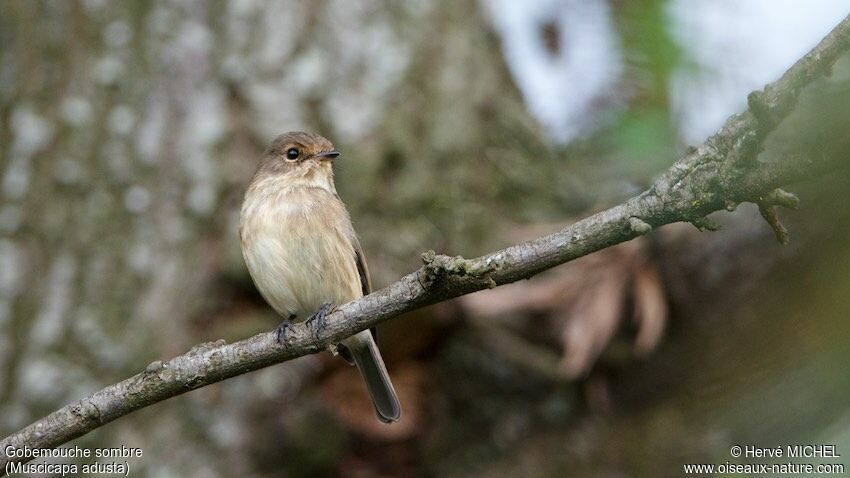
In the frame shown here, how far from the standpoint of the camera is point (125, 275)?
5.23 m

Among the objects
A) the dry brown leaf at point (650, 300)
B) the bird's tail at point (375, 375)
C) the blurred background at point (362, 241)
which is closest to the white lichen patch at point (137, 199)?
the blurred background at point (362, 241)

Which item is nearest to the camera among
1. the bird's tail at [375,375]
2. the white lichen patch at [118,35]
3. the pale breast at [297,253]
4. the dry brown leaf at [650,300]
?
the dry brown leaf at [650,300]

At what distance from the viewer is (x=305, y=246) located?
470cm

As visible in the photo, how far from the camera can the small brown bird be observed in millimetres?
4641

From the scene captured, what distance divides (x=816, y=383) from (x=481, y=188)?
186 inches

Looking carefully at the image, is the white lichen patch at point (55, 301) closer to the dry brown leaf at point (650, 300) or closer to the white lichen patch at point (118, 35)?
the white lichen patch at point (118, 35)

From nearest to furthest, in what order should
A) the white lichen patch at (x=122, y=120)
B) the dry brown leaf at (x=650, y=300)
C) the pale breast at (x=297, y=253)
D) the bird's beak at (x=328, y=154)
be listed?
the dry brown leaf at (x=650, y=300)
the pale breast at (x=297, y=253)
the bird's beak at (x=328, y=154)
the white lichen patch at (x=122, y=120)

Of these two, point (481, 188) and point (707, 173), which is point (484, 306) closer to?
point (481, 188)

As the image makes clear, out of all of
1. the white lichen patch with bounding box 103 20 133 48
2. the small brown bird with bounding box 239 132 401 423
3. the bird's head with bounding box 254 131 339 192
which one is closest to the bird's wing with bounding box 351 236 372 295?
the small brown bird with bounding box 239 132 401 423

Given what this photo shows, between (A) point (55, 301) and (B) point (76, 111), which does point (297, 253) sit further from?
(B) point (76, 111)

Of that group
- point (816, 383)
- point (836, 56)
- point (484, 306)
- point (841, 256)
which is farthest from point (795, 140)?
point (484, 306)

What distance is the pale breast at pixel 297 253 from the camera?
4621 millimetres

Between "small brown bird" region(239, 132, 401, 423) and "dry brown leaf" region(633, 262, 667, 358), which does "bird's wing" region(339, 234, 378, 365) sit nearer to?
"small brown bird" region(239, 132, 401, 423)

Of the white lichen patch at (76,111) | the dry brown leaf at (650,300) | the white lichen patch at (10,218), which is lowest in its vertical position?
the dry brown leaf at (650,300)
